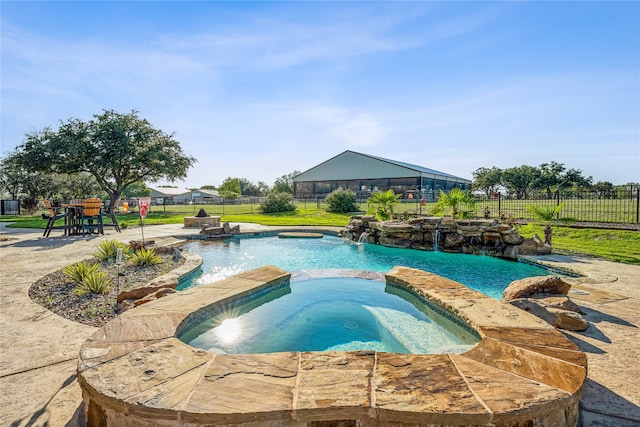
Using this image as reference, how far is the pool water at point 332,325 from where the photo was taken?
2.71m

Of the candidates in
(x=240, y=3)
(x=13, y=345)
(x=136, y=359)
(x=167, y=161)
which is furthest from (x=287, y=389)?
(x=167, y=161)

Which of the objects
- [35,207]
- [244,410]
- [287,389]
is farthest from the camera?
[35,207]

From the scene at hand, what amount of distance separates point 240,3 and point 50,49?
4.59 metres

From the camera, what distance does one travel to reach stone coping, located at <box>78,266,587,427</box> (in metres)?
1.43

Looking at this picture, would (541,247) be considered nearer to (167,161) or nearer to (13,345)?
(13,345)

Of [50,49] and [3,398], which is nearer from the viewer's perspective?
[3,398]

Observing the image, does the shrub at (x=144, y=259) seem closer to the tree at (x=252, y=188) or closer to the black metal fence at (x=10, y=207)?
the black metal fence at (x=10, y=207)

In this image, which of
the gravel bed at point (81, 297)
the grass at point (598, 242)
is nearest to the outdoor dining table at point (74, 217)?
the gravel bed at point (81, 297)

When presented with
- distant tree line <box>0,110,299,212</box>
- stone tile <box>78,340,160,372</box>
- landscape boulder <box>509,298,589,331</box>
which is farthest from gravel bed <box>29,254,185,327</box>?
distant tree line <box>0,110,299,212</box>

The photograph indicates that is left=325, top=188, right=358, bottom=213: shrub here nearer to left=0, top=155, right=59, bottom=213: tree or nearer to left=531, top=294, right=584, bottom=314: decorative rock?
left=531, top=294, right=584, bottom=314: decorative rock

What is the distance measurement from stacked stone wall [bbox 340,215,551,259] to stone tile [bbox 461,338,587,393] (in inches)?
259

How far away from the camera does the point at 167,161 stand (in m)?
20.2

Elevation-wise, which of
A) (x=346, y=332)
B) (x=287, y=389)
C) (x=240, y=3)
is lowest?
(x=346, y=332)

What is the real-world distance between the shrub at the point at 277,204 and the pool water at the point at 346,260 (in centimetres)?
1250
